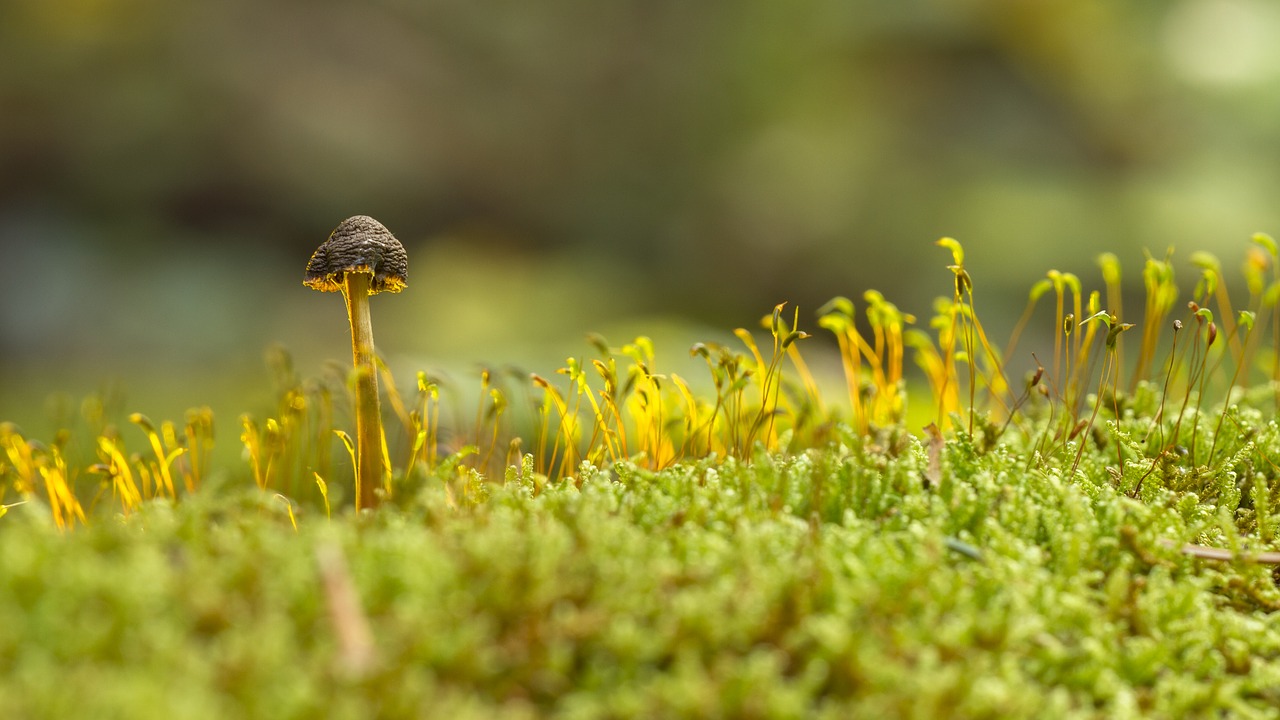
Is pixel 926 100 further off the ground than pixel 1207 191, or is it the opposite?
pixel 926 100

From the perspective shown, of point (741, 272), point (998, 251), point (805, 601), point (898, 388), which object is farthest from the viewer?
point (741, 272)

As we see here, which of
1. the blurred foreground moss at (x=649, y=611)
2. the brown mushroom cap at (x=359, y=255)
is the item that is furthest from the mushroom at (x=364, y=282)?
the blurred foreground moss at (x=649, y=611)

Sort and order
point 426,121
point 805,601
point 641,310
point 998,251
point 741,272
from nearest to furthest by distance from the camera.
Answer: point 805,601
point 998,251
point 641,310
point 741,272
point 426,121

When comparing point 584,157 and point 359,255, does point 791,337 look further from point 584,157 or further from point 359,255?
point 584,157

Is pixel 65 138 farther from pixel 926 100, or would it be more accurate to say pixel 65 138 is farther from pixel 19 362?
pixel 926 100

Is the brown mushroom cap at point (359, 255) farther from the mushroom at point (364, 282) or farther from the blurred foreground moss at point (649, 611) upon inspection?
the blurred foreground moss at point (649, 611)

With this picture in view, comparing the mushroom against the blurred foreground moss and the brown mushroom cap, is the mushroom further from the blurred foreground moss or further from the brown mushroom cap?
the blurred foreground moss

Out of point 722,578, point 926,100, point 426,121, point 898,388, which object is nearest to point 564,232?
point 426,121

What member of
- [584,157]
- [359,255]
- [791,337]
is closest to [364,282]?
[359,255]
